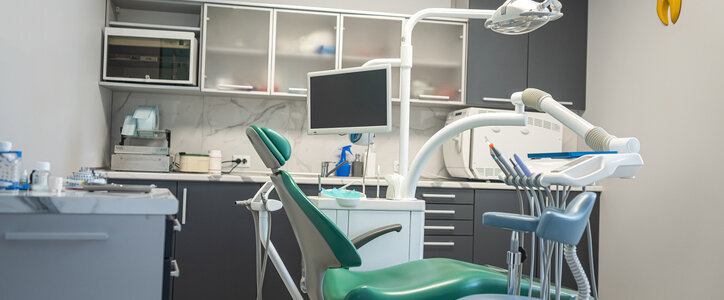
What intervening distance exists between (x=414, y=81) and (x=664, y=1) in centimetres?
156

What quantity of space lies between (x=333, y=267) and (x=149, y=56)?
8.61 ft

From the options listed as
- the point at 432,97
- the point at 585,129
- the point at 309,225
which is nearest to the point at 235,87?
the point at 432,97

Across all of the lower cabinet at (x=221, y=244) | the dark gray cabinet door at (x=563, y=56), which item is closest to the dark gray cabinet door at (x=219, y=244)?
the lower cabinet at (x=221, y=244)

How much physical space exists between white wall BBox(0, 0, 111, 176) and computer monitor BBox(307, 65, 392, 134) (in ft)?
4.22

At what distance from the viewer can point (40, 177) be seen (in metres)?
1.80

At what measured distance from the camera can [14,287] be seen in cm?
150

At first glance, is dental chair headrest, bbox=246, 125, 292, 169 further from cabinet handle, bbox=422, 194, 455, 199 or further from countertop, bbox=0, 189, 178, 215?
cabinet handle, bbox=422, 194, 455, 199

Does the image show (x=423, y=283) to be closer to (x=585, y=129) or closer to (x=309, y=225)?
(x=309, y=225)

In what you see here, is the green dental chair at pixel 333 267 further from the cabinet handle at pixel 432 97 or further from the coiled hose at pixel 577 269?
the cabinet handle at pixel 432 97

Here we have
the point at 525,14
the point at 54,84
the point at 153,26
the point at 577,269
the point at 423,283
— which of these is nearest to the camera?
the point at 577,269

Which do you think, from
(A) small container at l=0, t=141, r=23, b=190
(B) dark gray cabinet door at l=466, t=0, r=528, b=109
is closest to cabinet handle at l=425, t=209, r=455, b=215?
(B) dark gray cabinet door at l=466, t=0, r=528, b=109

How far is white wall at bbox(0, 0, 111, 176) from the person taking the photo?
8.70 ft

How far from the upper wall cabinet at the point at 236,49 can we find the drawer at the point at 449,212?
4.24ft

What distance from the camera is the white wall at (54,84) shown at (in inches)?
104
